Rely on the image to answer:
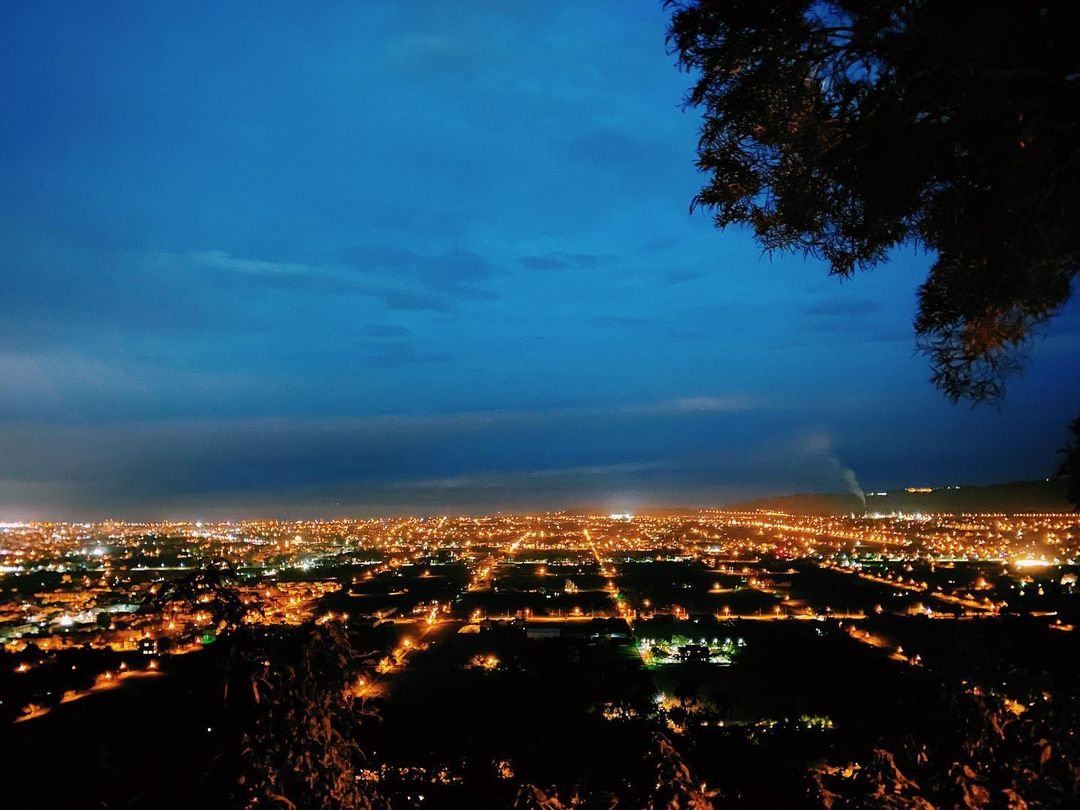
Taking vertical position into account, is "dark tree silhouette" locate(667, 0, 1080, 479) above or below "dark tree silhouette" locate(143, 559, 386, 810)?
above

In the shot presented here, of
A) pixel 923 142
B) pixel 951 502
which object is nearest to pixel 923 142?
pixel 923 142

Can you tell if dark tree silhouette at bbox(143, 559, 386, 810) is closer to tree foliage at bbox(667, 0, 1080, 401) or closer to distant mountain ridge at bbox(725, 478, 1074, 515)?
tree foliage at bbox(667, 0, 1080, 401)

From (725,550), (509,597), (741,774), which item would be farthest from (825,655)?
(725,550)

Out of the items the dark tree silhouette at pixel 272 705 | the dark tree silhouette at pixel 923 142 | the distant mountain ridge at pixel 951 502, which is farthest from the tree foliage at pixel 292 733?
the distant mountain ridge at pixel 951 502

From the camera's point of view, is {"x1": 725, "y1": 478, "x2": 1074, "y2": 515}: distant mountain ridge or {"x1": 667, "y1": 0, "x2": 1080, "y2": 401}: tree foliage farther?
{"x1": 725, "y1": 478, "x2": 1074, "y2": 515}: distant mountain ridge

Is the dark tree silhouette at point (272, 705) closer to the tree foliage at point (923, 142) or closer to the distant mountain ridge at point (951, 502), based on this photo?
the tree foliage at point (923, 142)

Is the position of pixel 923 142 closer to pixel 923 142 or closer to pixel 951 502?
pixel 923 142

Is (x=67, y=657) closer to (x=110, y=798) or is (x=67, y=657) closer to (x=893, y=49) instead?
(x=110, y=798)

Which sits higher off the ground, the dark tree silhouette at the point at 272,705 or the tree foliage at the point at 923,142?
the tree foliage at the point at 923,142

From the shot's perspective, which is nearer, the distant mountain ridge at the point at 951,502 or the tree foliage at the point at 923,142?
the tree foliage at the point at 923,142

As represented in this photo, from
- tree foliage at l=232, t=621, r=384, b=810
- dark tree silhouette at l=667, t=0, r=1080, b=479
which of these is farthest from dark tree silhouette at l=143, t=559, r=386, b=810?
dark tree silhouette at l=667, t=0, r=1080, b=479
